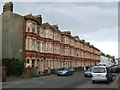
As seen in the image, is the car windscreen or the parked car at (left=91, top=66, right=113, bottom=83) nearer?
the parked car at (left=91, top=66, right=113, bottom=83)

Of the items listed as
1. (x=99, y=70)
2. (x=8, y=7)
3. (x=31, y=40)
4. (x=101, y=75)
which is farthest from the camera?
(x=8, y=7)

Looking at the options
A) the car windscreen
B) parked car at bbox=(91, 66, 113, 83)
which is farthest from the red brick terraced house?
parked car at bbox=(91, 66, 113, 83)

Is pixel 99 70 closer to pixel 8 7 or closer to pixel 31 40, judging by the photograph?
pixel 31 40

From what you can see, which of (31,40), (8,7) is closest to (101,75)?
(31,40)

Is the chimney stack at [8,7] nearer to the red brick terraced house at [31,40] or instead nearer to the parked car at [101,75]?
the red brick terraced house at [31,40]

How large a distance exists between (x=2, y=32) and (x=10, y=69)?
10.9m

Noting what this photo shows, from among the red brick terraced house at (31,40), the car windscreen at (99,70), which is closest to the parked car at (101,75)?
the car windscreen at (99,70)

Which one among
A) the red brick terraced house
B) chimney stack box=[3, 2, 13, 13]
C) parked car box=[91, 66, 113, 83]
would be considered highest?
chimney stack box=[3, 2, 13, 13]

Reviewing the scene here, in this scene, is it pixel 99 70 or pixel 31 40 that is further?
pixel 31 40

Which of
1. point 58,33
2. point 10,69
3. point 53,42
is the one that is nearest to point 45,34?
point 53,42

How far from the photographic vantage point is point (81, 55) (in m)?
81.2

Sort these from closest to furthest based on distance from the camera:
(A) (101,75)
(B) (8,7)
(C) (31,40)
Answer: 1. (A) (101,75)
2. (C) (31,40)
3. (B) (8,7)

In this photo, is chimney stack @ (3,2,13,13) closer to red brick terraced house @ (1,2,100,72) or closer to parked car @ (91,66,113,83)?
red brick terraced house @ (1,2,100,72)

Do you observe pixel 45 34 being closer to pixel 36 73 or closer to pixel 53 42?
pixel 53 42
